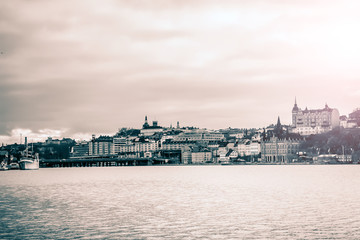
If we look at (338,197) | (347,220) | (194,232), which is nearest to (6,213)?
(194,232)

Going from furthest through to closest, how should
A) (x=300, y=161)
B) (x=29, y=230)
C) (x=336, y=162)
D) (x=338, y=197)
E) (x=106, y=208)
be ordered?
(x=300, y=161), (x=336, y=162), (x=338, y=197), (x=106, y=208), (x=29, y=230)

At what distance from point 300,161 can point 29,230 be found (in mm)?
174216

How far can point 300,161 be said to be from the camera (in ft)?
639

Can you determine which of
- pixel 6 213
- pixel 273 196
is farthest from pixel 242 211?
pixel 6 213

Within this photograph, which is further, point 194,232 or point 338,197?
point 338,197

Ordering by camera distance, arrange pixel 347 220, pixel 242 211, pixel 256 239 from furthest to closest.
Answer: pixel 242 211 → pixel 347 220 → pixel 256 239

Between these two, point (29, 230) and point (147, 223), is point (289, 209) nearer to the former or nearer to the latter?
point (147, 223)


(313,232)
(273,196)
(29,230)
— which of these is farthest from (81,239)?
(273,196)

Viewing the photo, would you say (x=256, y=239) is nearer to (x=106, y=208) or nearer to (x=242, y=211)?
(x=242, y=211)

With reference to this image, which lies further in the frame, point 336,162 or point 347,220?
point 336,162

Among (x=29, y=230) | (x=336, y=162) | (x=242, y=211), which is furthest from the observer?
(x=336, y=162)

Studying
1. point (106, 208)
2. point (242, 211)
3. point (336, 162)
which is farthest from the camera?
point (336, 162)

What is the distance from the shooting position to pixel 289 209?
1444 inches

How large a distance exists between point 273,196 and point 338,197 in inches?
222
